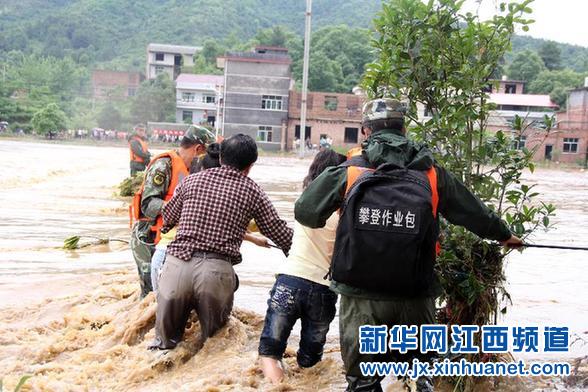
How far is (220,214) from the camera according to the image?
4996 millimetres

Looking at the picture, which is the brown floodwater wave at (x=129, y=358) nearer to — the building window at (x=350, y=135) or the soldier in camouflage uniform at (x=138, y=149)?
the soldier in camouflage uniform at (x=138, y=149)

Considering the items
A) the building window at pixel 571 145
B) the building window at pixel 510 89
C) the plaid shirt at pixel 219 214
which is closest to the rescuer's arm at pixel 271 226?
the plaid shirt at pixel 219 214

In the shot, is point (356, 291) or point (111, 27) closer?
point (356, 291)

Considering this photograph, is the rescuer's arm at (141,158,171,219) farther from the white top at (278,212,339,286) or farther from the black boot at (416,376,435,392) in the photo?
the black boot at (416,376,435,392)

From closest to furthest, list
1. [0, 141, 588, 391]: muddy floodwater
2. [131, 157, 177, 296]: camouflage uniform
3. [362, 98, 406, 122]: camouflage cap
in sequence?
[362, 98, 406, 122]: camouflage cap → [0, 141, 588, 391]: muddy floodwater → [131, 157, 177, 296]: camouflage uniform

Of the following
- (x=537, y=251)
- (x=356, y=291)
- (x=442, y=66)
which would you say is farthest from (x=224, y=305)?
(x=537, y=251)

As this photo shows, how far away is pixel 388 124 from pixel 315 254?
1.16 m

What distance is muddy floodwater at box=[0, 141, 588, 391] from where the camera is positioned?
5164mm

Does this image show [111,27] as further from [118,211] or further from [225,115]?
[118,211]

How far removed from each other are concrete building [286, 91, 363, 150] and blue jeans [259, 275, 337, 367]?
208 ft

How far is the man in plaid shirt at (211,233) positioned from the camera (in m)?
4.99

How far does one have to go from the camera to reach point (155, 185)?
19.0 ft

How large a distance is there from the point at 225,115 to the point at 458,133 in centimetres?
6450

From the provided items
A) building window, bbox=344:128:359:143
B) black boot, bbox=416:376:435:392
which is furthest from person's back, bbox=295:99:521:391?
building window, bbox=344:128:359:143
